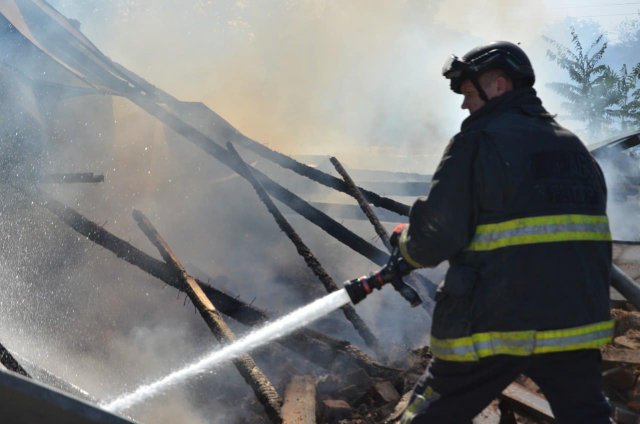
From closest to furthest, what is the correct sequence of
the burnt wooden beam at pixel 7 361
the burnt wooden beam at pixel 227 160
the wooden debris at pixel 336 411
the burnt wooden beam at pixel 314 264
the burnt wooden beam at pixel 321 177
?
the burnt wooden beam at pixel 7 361 < the wooden debris at pixel 336 411 < the burnt wooden beam at pixel 314 264 < the burnt wooden beam at pixel 227 160 < the burnt wooden beam at pixel 321 177

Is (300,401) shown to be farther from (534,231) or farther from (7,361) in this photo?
(534,231)

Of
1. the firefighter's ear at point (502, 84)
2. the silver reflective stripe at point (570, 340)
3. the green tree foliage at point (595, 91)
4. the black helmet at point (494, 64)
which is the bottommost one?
the silver reflective stripe at point (570, 340)

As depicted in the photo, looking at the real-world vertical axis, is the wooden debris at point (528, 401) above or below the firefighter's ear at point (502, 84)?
below

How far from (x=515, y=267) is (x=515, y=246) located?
0.24 feet

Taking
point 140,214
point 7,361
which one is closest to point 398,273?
point 7,361

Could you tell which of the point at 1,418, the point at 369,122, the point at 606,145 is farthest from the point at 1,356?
the point at 369,122

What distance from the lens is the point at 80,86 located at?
16.9 ft

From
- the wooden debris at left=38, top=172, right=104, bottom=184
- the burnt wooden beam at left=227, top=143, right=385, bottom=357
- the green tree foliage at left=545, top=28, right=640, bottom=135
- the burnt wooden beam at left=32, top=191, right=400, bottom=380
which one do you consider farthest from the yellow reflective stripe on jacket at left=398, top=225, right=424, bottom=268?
the green tree foliage at left=545, top=28, right=640, bottom=135

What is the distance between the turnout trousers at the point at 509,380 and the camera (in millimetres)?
2141

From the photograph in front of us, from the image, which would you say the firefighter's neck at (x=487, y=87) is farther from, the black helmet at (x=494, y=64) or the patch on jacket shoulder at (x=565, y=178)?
the patch on jacket shoulder at (x=565, y=178)

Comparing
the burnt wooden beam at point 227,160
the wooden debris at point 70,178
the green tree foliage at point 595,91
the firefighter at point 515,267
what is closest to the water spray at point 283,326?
the firefighter at point 515,267

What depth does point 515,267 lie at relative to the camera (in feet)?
6.80

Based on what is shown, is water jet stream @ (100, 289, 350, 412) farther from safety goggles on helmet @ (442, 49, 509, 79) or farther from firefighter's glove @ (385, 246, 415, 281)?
safety goggles on helmet @ (442, 49, 509, 79)

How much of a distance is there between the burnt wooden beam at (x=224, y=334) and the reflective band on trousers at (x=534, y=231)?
1.51 meters
